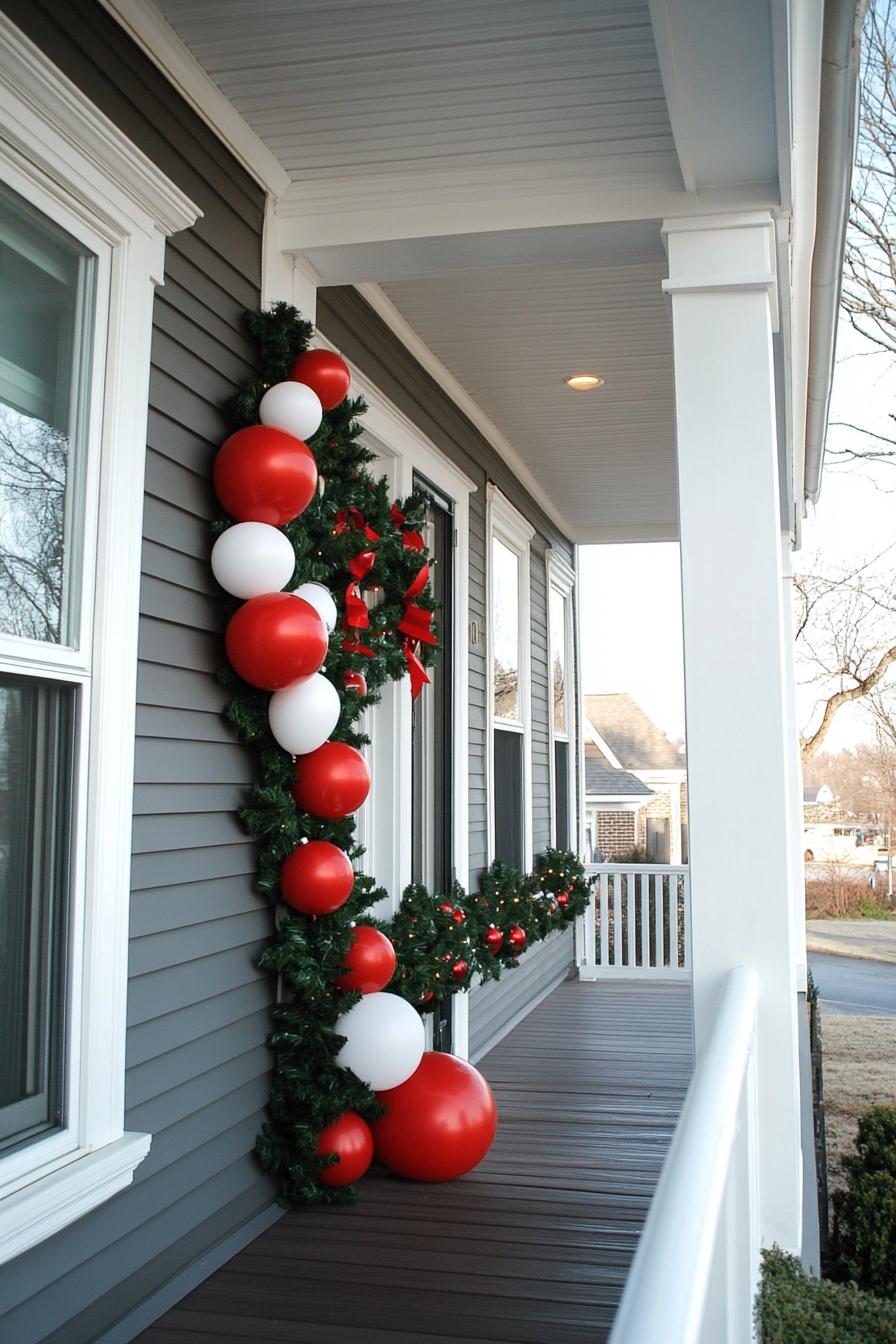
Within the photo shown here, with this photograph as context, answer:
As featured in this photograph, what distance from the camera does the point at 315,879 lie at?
10.2 ft

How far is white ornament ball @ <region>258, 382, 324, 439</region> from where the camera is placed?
10.0 ft

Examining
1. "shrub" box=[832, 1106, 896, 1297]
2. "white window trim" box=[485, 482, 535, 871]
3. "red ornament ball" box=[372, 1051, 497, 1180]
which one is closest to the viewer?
"red ornament ball" box=[372, 1051, 497, 1180]

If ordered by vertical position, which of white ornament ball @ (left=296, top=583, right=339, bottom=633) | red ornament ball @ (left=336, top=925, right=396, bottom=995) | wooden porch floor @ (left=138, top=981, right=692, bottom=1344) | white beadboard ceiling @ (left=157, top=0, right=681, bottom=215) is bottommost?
wooden porch floor @ (left=138, top=981, right=692, bottom=1344)

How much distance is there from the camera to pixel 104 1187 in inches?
91.4

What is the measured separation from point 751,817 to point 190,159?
2.11 metres

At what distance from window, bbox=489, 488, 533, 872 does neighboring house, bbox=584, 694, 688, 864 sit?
27.9 feet

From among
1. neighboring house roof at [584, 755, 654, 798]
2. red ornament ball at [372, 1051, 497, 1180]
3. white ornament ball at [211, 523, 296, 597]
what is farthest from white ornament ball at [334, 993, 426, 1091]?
neighboring house roof at [584, 755, 654, 798]

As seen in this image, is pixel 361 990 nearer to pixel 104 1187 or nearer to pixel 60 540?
pixel 104 1187

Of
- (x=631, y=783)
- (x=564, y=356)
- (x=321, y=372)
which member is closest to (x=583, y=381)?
(x=564, y=356)

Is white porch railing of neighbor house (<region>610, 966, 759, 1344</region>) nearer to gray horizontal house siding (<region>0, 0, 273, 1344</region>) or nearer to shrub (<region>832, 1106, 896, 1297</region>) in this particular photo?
gray horizontal house siding (<region>0, 0, 273, 1344</region>)

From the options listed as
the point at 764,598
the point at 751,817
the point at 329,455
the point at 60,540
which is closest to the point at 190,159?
the point at 329,455

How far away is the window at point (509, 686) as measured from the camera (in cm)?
618

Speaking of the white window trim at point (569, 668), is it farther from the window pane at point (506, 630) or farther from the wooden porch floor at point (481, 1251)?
the wooden porch floor at point (481, 1251)

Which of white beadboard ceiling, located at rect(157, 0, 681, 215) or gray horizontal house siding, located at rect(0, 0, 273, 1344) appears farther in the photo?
white beadboard ceiling, located at rect(157, 0, 681, 215)
